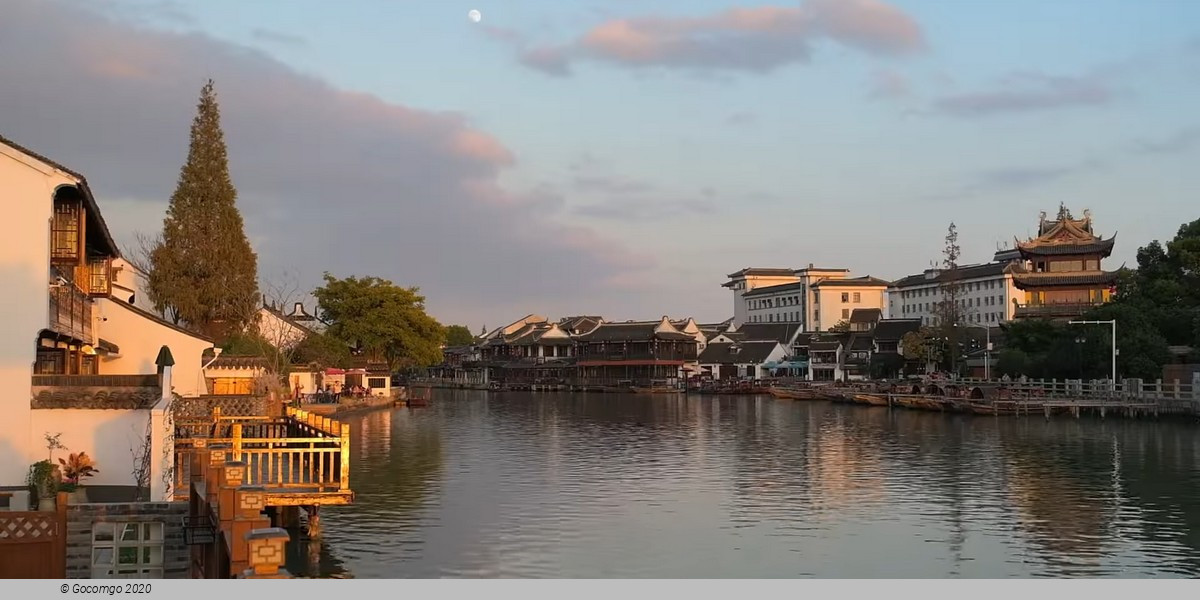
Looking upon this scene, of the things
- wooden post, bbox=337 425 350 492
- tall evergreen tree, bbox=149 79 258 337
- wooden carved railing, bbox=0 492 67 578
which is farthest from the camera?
tall evergreen tree, bbox=149 79 258 337

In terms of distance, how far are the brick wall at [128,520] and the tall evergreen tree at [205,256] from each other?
34.5 metres

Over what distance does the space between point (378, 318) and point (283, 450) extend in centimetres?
7017

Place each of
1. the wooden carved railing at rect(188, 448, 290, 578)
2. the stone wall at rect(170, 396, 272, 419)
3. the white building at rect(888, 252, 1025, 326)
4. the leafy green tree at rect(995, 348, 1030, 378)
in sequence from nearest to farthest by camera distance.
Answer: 1. the wooden carved railing at rect(188, 448, 290, 578)
2. the stone wall at rect(170, 396, 272, 419)
3. the leafy green tree at rect(995, 348, 1030, 378)
4. the white building at rect(888, 252, 1025, 326)

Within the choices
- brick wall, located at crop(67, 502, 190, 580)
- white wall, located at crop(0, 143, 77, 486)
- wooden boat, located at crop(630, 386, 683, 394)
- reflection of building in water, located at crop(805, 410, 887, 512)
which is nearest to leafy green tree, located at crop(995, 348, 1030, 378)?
reflection of building in water, located at crop(805, 410, 887, 512)

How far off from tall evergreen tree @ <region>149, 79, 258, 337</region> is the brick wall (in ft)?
113

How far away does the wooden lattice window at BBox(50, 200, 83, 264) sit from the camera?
2330 cm

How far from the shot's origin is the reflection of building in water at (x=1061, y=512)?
19.3m

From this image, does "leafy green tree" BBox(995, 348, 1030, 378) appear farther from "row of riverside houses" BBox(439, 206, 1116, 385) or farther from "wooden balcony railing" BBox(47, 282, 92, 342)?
"wooden balcony railing" BBox(47, 282, 92, 342)

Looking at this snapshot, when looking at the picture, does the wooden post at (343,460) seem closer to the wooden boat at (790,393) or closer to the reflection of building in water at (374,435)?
the reflection of building in water at (374,435)

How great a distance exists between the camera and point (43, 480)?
18.4 meters

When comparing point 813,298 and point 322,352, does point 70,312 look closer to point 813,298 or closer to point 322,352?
point 322,352

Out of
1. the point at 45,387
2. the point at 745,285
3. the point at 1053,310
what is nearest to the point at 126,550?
the point at 45,387
